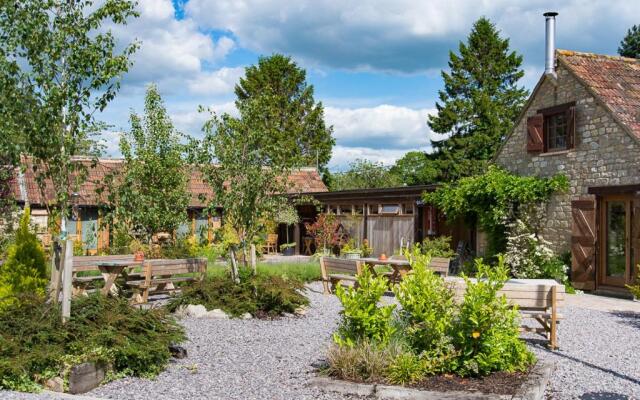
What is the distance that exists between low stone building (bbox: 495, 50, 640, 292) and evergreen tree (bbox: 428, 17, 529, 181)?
66.8 feet

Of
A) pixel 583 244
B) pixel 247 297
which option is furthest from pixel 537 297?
pixel 583 244

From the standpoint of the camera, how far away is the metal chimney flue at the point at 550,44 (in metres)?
17.0

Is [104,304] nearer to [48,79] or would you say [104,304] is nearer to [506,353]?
[48,79]

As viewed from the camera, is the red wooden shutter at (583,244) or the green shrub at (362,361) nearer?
the green shrub at (362,361)

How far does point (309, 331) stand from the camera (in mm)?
9438

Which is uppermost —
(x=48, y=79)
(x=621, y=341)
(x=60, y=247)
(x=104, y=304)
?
(x=48, y=79)

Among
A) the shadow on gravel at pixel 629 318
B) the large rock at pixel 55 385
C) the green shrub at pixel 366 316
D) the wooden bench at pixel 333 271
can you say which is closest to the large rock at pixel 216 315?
the wooden bench at pixel 333 271

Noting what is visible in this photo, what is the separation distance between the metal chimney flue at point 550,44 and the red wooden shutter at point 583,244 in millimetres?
3533

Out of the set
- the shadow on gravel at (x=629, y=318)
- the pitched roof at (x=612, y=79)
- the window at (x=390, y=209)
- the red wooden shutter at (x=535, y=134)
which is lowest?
the shadow on gravel at (x=629, y=318)

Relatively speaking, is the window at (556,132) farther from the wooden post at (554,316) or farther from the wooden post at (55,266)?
the wooden post at (55,266)

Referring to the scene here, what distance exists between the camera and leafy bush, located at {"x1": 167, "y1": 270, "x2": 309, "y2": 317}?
34.3ft

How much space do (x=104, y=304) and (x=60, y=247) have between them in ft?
3.35

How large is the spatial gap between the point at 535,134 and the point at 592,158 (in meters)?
2.07

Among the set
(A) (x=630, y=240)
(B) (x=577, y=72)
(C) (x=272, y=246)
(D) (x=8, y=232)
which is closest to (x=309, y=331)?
(A) (x=630, y=240)
